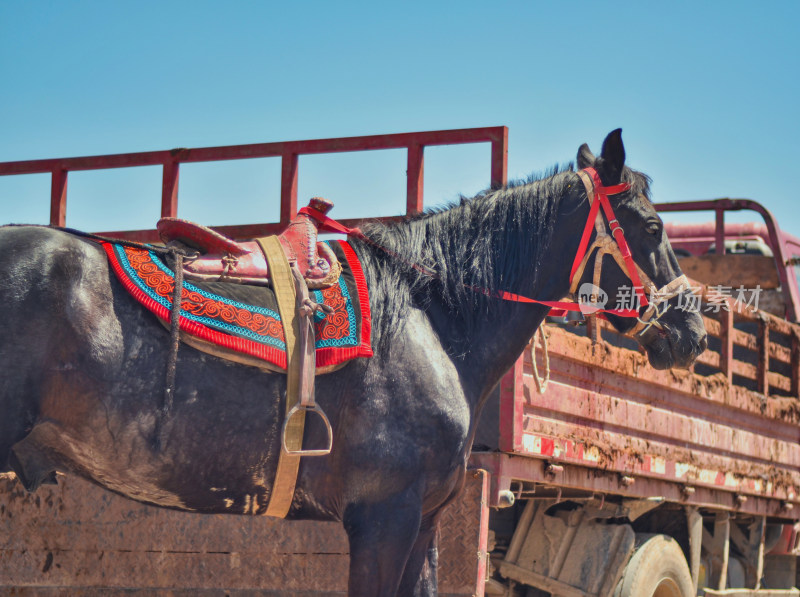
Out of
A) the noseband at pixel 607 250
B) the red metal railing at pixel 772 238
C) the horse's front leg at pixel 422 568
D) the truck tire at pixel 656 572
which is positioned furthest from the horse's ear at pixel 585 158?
the red metal railing at pixel 772 238

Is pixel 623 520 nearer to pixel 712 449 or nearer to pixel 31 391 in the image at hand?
pixel 712 449

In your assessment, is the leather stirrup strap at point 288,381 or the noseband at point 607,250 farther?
the noseband at point 607,250

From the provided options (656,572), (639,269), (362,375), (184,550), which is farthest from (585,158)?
(656,572)

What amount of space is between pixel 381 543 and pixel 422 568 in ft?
1.51

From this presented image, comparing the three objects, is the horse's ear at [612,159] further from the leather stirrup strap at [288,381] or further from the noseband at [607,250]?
the leather stirrup strap at [288,381]

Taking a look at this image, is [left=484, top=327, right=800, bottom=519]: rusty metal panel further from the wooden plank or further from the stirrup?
the stirrup

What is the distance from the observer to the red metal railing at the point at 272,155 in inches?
177

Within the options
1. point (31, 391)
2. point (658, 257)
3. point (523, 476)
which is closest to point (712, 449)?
point (523, 476)

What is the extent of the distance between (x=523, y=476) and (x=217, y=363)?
1.91 m

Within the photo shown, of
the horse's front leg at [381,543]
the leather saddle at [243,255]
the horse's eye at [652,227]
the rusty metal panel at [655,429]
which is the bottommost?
the horse's front leg at [381,543]

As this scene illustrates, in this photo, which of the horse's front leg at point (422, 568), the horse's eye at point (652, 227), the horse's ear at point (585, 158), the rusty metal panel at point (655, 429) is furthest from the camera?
the rusty metal panel at point (655, 429)

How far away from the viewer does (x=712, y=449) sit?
A: 20.2 feet

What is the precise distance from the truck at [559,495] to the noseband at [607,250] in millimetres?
503

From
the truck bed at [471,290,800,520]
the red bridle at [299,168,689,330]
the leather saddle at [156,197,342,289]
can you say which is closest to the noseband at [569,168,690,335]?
the red bridle at [299,168,689,330]
